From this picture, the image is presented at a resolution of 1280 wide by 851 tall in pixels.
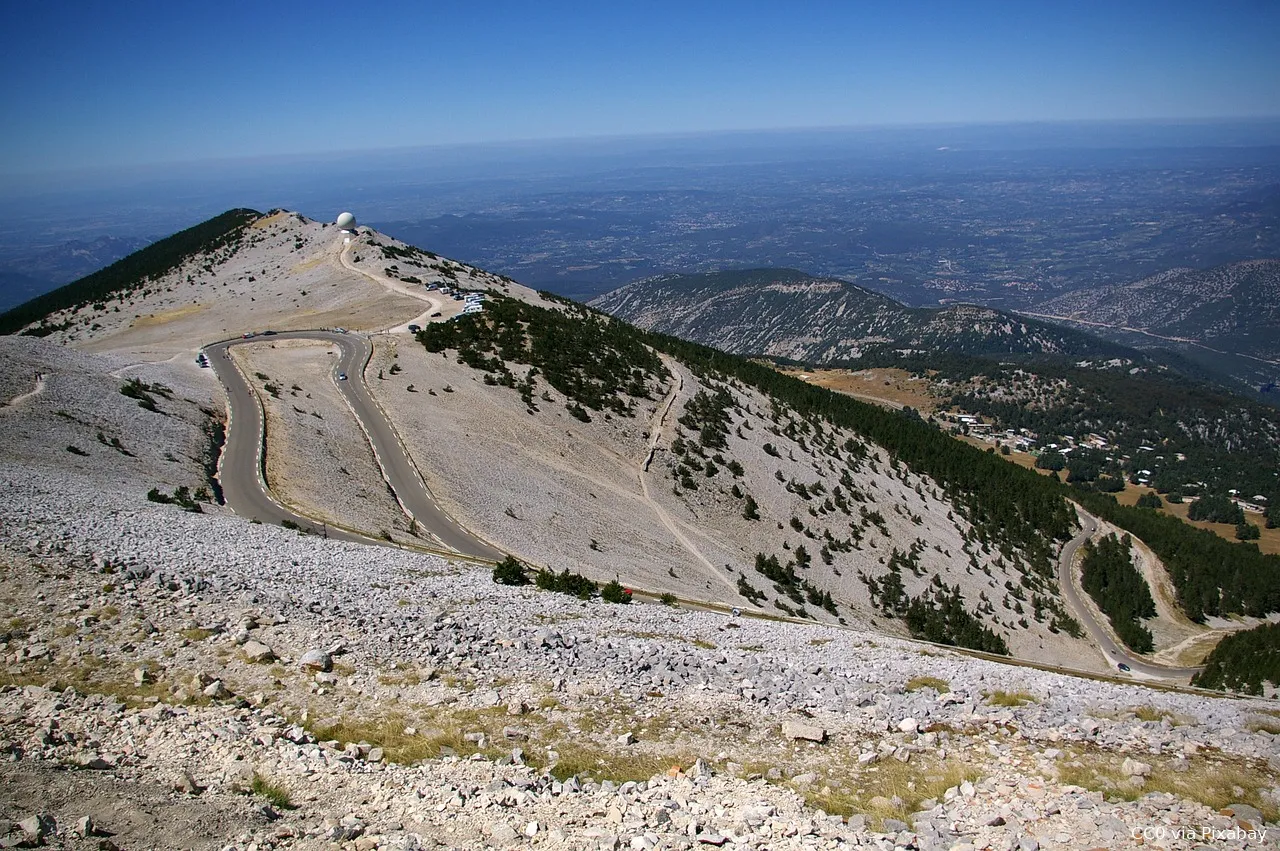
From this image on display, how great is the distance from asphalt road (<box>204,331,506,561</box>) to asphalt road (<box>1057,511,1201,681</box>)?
4775cm

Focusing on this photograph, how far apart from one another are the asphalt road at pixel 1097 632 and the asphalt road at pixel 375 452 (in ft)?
157

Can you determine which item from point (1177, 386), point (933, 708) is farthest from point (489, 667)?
point (1177, 386)

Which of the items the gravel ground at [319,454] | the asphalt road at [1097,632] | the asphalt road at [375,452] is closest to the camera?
the asphalt road at [375,452]

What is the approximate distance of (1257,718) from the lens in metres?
13.5

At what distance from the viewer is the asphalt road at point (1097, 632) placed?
49062mm

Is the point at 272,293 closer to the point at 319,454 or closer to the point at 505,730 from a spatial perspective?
the point at 319,454

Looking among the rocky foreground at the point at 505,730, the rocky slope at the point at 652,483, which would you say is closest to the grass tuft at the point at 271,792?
the rocky foreground at the point at 505,730

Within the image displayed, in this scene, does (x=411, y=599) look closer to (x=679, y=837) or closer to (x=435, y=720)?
(x=435, y=720)

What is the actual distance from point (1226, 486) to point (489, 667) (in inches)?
6551

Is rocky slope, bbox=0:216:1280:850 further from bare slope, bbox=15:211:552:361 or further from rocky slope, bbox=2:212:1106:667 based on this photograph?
bare slope, bbox=15:211:552:361

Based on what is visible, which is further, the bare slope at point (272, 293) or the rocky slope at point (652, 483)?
the bare slope at point (272, 293)

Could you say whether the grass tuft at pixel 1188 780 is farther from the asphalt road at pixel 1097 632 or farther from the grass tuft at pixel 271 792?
the asphalt road at pixel 1097 632

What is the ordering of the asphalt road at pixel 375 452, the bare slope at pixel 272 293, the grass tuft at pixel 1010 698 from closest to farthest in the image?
the grass tuft at pixel 1010 698 < the asphalt road at pixel 375 452 < the bare slope at pixel 272 293

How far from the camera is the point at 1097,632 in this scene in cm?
5394
